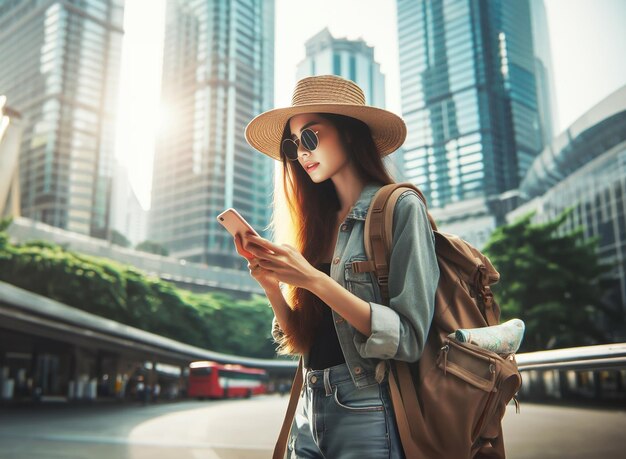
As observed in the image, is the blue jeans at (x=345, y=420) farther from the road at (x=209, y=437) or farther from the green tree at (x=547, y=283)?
the green tree at (x=547, y=283)

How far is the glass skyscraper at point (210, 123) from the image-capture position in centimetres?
7425

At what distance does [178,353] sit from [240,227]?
24.9 meters

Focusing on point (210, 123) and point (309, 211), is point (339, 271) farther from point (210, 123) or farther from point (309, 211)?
point (210, 123)

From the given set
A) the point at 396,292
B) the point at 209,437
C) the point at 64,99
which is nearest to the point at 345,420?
the point at 396,292

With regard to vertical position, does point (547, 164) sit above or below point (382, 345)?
above

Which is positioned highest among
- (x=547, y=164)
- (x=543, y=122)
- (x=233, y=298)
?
(x=543, y=122)

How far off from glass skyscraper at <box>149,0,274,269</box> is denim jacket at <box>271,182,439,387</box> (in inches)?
2747

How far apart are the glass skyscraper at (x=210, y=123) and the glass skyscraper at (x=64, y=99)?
46.3ft

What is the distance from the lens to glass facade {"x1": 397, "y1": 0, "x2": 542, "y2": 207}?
6750 cm

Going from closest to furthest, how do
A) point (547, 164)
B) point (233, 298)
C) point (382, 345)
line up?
point (382, 345) → point (547, 164) → point (233, 298)

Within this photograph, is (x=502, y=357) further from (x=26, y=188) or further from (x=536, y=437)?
(x=26, y=188)

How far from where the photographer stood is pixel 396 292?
3.83 ft

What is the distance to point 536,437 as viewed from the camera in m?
2.92

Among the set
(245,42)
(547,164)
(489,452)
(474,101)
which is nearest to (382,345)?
(489,452)
